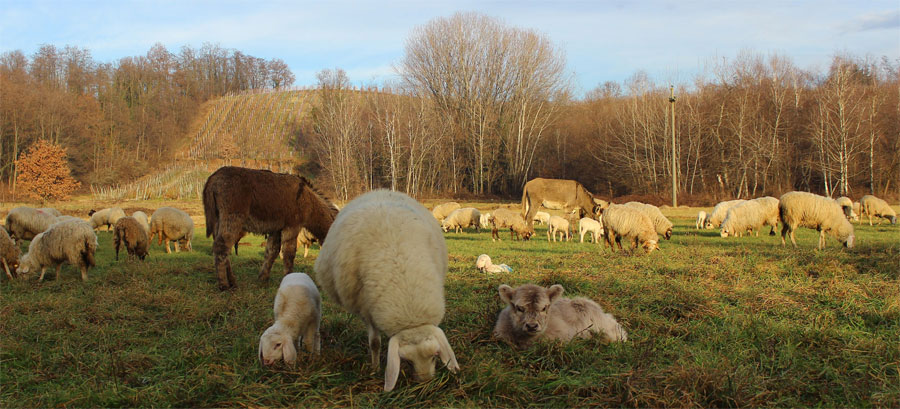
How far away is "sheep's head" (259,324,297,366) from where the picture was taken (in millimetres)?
4414

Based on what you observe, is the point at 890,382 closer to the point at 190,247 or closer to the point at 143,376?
the point at 143,376

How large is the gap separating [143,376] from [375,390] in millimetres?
2086

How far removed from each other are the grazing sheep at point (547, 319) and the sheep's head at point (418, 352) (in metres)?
1.15

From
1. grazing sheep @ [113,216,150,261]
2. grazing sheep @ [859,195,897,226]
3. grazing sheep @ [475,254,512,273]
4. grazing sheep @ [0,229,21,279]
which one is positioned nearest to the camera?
grazing sheep @ [0,229,21,279]

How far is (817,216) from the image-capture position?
47.6 ft

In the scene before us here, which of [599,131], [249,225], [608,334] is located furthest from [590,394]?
[599,131]

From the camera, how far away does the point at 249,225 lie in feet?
30.2

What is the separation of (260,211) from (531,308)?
5.88 metres

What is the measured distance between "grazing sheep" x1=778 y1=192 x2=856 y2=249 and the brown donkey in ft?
41.1

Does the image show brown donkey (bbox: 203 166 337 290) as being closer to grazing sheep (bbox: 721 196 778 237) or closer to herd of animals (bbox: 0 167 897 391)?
herd of animals (bbox: 0 167 897 391)

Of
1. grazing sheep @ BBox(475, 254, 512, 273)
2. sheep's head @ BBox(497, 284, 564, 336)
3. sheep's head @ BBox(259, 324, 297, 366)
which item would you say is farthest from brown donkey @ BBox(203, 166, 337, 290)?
sheep's head @ BBox(497, 284, 564, 336)

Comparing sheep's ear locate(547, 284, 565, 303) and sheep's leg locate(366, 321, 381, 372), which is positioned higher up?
sheep's ear locate(547, 284, 565, 303)

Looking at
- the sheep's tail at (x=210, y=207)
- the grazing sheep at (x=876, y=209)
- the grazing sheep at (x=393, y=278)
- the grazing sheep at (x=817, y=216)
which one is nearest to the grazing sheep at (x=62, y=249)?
the sheep's tail at (x=210, y=207)

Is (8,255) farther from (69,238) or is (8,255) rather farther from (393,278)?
(393,278)
